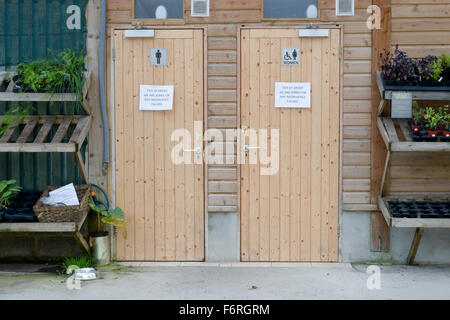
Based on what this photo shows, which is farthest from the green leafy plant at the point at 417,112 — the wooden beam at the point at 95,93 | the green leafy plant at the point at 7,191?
the green leafy plant at the point at 7,191

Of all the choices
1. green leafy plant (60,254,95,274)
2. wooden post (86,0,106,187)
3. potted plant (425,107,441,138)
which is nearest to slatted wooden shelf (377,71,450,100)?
potted plant (425,107,441,138)

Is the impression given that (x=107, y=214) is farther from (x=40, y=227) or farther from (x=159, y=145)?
(x=159, y=145)

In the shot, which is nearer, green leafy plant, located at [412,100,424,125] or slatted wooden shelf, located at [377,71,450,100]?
slatted wooden shelf, located at [377,71,450,100]

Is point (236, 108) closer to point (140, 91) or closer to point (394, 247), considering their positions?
point (140, 91)

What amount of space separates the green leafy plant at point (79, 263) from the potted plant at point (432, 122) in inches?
130

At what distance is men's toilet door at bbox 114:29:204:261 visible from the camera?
19.1ft

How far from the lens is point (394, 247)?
5816 millimetres

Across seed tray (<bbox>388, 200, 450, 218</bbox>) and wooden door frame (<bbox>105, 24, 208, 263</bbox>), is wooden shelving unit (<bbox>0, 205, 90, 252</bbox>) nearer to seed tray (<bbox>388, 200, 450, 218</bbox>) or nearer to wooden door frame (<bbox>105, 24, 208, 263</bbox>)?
wooden door frame (<bbox>105, 24, 208, 263</bbox>)

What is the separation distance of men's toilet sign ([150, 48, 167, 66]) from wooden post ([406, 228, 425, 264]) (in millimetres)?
2839

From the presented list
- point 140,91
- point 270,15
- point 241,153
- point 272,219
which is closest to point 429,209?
point 272,219

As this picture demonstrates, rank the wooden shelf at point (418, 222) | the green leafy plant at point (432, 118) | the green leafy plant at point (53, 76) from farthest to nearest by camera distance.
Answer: the green leafy plant at point (53, 76) → the green leafy plant at point (432, 118) → the wooden shelf at point (418, 222)

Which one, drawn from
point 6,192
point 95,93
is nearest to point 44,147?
point 6,192

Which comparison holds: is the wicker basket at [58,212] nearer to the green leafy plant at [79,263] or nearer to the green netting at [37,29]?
the green leafy plant at [79,263]

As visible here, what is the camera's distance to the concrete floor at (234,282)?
16.0 feet
